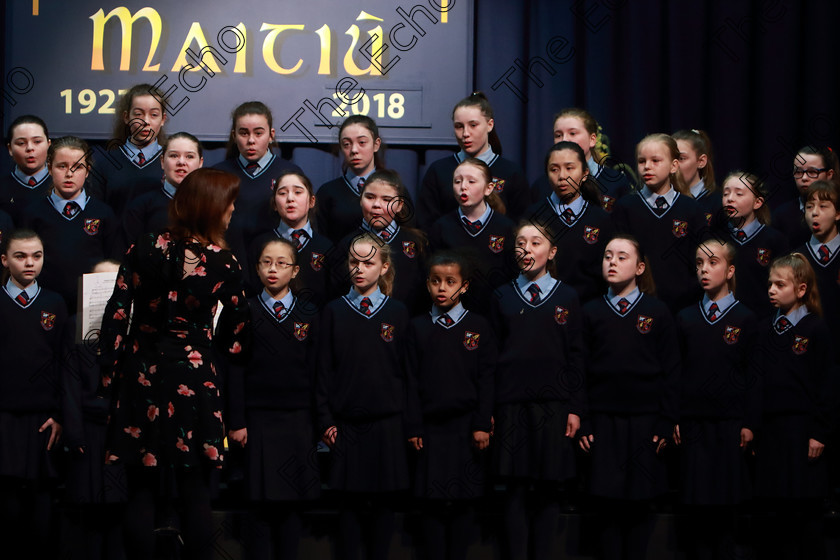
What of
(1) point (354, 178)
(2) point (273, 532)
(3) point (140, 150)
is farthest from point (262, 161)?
(2) point (273, 532)

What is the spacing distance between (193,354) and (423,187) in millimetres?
1831

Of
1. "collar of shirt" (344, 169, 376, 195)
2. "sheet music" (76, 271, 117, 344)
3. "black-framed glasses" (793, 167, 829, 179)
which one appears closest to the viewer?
"sheet music" (76, 271, 117, 344)

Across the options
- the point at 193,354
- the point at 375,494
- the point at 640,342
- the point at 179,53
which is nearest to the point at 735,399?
the point at 640,342

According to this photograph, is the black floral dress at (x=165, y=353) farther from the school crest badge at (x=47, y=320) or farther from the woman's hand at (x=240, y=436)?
the school crest badge at (x=47, y=320)

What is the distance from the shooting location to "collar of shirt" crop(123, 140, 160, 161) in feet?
13.5

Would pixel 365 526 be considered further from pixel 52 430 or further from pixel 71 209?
pixel 71 209

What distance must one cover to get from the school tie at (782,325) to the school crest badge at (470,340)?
1.09 meters

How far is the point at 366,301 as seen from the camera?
3504 mm

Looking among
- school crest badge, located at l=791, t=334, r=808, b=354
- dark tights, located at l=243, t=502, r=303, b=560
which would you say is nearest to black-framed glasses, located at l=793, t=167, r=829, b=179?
school crest badge, located at l=791, t=334, r=808, b=354

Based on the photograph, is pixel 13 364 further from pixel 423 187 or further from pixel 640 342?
pixel 640 342

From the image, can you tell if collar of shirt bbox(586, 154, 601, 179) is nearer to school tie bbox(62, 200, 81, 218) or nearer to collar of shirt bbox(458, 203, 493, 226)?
collar of shirt bbox(458, 203, 493, 226)

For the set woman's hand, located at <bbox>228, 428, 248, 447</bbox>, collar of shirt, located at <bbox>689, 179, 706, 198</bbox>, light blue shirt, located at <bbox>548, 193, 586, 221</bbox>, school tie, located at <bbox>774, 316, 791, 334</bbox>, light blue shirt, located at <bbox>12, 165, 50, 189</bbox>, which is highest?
light blue shirt, located at <bbox>12, 165, 50, 189</bbox>

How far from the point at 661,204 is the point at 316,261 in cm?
133

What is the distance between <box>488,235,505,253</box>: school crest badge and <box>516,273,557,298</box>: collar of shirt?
0.24m
